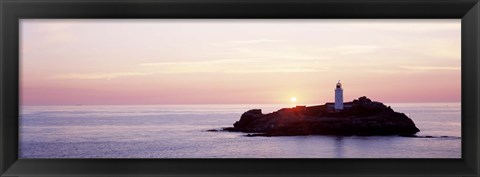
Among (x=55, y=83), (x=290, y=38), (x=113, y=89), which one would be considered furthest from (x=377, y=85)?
(x=55, y=83)

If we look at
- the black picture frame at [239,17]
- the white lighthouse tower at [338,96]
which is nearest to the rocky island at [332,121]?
the white lighthouse tower at [338,96]

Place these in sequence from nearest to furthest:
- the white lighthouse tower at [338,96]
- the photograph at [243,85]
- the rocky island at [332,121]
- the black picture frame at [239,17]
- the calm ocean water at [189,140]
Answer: the black picture frame at [239,17], the photograph at [243,85], the white lighthouse tower at [338,96], the calm ocean water at [189,140], the rocky island at [332,121]

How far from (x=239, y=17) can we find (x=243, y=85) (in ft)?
19.0

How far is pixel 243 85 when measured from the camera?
24.0 feet

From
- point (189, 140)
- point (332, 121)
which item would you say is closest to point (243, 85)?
point (332, 121)

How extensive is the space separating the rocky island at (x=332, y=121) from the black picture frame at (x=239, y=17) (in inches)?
535

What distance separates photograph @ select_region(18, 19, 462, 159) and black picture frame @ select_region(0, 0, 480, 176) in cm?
4

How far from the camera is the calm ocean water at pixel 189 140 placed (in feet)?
45.9

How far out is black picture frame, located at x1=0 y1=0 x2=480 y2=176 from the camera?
1492 millimetres

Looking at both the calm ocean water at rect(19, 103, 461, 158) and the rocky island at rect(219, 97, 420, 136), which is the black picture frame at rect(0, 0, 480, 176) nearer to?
the calm ocean water at rect(19, 103, 461, 158)

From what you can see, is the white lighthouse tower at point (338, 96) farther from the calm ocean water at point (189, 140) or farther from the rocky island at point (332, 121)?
the calm ocean water at point (189, 140)

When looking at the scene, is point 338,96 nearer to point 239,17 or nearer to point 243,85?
point 243,85

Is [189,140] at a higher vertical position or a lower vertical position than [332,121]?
lower

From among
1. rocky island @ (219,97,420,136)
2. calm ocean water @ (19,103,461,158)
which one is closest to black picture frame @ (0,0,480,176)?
calm ocean water @ (19,103,461,158)
